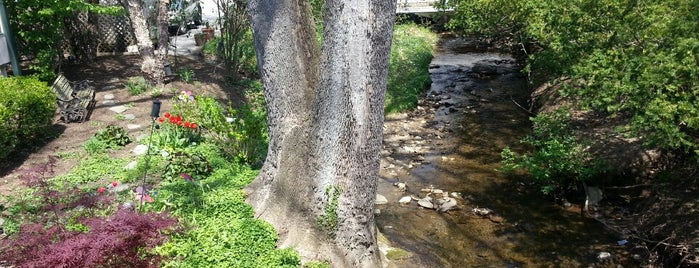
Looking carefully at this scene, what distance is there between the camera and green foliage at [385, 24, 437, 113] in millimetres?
12386

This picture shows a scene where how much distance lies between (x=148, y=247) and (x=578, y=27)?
7359 millimetres

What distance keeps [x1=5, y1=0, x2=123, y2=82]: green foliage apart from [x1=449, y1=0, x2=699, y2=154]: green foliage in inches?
357

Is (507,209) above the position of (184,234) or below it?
below

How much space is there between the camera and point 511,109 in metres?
12.2

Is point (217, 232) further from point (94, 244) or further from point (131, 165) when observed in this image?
point (131, 165)

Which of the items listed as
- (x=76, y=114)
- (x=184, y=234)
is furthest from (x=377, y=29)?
(x=76, y=114)

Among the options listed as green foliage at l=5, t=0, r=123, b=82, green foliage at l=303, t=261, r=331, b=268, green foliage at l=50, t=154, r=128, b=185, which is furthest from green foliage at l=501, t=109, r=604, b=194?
green foliage at l=5, t=0, r=123, b=82

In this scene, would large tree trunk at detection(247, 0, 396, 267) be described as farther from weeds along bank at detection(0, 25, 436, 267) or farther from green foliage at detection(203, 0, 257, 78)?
green foliage at detection(203, 0, 257, 78)

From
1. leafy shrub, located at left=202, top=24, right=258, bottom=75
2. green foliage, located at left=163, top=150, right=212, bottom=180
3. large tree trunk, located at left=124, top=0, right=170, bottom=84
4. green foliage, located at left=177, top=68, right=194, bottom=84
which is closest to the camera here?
green foliage, located at left=163, top=150, right=212, bottom=180

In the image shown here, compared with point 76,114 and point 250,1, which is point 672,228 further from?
point 76,114

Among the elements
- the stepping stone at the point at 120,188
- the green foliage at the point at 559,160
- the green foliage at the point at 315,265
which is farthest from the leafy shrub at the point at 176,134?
the green foliage at the point at 559,160

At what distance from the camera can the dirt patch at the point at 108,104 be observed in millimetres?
6684

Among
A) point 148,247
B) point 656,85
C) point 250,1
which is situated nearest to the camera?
point 148,247

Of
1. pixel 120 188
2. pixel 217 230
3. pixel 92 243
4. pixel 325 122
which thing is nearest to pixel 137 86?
pixel 120 188
